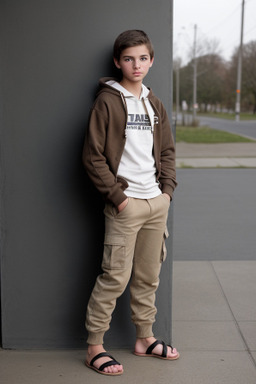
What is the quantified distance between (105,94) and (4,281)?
1.25 metres

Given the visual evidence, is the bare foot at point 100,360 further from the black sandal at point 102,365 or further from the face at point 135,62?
the face at point 135,62

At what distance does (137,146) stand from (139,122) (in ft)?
0.42

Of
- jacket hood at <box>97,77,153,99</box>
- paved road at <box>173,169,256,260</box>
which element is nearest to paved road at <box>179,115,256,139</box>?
paved road at <box>173,169,256,260</box>

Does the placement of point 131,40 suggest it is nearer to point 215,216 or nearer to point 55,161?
point 55,161

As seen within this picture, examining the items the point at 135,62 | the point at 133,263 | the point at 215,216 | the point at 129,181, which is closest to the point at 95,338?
the point at 133,263

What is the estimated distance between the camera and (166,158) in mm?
3281

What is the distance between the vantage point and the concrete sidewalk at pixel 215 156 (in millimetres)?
13016

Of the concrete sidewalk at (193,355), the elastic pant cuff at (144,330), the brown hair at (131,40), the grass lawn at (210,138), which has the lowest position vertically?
the grass lawn at (210,138)

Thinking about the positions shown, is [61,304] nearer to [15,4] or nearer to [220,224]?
[15,4]

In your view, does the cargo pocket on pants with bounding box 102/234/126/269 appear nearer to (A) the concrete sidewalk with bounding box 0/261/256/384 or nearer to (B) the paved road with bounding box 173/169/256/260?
(A) the concrete sidewalk with bounding box 0/261/256/384

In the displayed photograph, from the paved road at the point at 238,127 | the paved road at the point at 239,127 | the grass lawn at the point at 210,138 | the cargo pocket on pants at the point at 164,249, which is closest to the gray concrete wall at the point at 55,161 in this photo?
the cargo pocket on pants at the point at 164,249

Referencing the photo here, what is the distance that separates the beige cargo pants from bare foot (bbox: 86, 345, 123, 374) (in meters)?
0.04

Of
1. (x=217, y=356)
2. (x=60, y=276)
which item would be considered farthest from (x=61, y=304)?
(x=217, y=356)

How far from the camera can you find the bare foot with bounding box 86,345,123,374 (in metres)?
3.19
